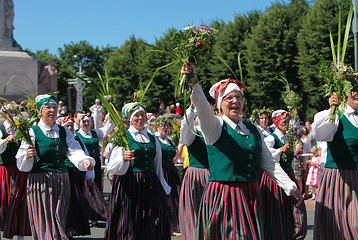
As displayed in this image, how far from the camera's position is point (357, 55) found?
10.8 m

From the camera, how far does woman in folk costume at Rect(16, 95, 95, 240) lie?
654cm

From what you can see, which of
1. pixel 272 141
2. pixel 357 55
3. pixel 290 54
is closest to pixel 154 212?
pixel 272 141

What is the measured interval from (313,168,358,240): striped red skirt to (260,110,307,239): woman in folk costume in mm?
1165

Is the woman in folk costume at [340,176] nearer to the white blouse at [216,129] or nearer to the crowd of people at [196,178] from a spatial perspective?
the crowd of people at [196,178]

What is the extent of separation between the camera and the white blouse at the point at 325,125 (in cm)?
541

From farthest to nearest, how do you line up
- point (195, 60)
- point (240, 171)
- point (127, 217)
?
1. point (127, 217)
2. point (240, 171)
3. point (195, 60)

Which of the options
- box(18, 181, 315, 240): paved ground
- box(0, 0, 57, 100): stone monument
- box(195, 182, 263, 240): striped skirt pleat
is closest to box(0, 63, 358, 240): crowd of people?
box(195, 182, 263, 240): striped skirt pleat

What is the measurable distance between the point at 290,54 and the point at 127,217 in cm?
2163

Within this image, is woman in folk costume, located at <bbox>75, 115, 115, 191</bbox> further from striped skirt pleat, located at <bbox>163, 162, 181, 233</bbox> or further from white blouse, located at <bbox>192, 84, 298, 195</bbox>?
white blouse, located at <bbox>192, 84, 298, 195</bbox>

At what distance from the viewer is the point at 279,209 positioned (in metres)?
7.13

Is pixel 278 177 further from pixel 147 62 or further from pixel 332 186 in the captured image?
pixel 147 62

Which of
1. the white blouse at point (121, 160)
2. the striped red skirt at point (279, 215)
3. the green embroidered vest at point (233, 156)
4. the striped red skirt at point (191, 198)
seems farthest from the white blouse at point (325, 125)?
the white blouse at point (121, 160)

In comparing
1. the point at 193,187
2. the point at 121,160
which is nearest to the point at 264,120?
the point at 193,187

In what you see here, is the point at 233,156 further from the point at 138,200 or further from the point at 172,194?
the point at 172,194
